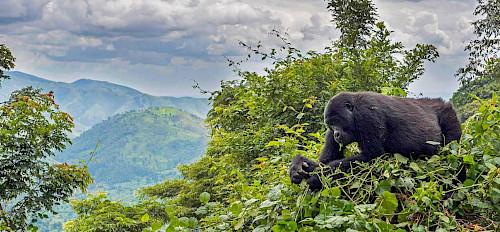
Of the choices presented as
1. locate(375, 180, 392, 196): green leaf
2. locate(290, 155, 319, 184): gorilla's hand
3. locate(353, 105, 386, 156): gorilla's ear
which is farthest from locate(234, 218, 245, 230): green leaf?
locate(353, 105, 386, 156): gorilla's ear

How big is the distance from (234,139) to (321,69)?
6.52ft

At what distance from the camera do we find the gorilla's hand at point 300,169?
2.98 metres

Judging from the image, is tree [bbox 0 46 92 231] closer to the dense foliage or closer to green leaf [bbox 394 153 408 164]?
the dense foliage

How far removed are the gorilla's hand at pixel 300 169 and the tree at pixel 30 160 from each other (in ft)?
27.6

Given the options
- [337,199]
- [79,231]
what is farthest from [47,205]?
[337,199]

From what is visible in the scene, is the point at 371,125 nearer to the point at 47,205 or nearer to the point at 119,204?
the point at 47,205

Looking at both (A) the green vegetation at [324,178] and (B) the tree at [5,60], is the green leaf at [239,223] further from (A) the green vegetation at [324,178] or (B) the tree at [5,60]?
(B) the tree at [5,60]

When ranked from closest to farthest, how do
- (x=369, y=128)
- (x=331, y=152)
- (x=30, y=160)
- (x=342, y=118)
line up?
1. (x=369, y=128)
2. (x=342, y=118)
3. (x=331, y=152)
4. (x=30, y=160)

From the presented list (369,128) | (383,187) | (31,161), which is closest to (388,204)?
(383,187)

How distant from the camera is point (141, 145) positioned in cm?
13925

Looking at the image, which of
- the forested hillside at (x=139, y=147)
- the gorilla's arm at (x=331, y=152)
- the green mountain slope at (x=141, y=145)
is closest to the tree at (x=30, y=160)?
the gorilla's arm at (x=331, y=152)

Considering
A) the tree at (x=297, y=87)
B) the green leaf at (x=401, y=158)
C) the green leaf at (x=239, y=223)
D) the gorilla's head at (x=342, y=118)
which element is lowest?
the green leaf at (x=239, y=223)

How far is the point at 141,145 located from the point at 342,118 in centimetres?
13992

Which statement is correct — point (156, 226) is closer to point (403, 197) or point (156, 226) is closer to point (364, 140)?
point (403, 197)
